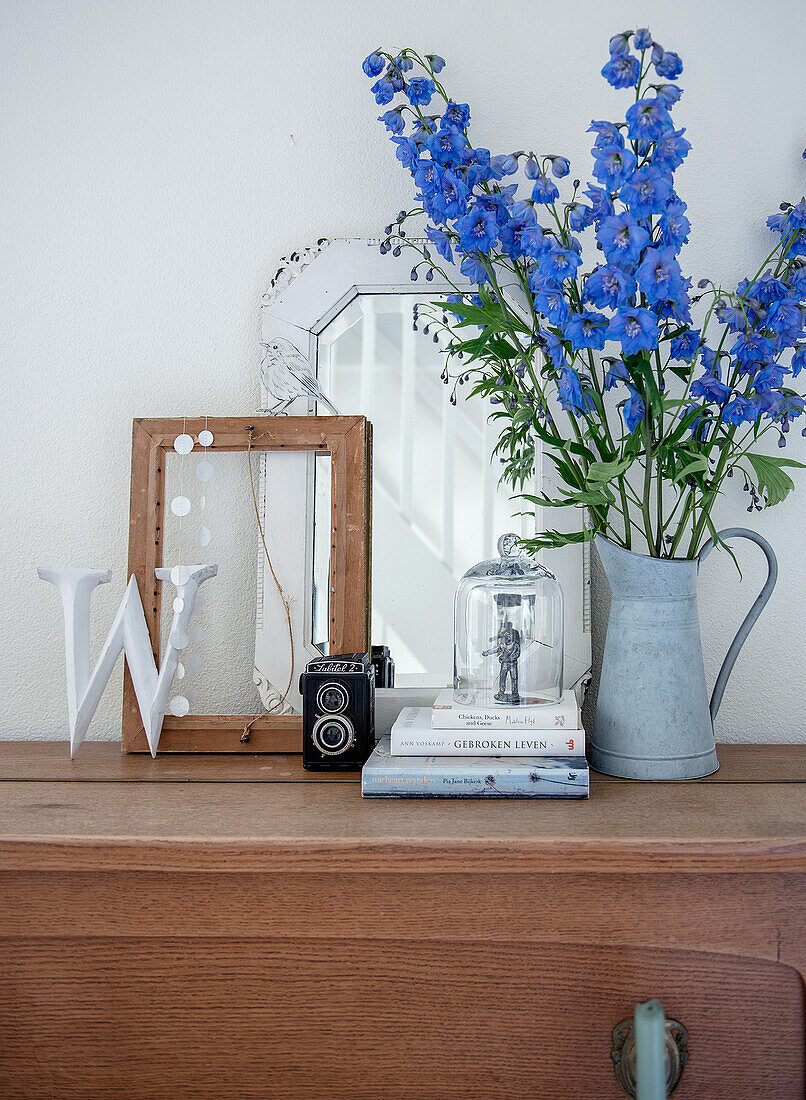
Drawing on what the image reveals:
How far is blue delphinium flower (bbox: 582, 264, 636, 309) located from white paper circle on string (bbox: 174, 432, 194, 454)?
629mm

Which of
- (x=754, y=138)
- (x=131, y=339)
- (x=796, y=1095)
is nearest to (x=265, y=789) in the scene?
(x=796, y=1095)

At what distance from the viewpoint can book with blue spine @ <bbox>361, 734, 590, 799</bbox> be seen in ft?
2.96

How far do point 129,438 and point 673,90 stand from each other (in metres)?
0.95

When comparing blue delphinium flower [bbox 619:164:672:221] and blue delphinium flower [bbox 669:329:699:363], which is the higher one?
blue delphinium flower [bbox 619:164:672:221]

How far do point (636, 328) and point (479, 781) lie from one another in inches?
21.9

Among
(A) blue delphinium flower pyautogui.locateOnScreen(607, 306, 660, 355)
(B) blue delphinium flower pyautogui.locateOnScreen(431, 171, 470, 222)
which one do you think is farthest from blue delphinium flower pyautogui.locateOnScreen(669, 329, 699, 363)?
(B) blue delphinium flower pyautogui.locateOnScreen(431, 171, 470, 222)

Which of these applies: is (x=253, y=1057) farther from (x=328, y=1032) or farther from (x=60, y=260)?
(x=60, y=260)

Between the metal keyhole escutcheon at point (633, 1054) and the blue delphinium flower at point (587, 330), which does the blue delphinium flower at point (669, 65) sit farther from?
the metal keyhole escutcheon at point (633, 1054)

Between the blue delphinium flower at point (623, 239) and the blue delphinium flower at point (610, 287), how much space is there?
12 millimetres

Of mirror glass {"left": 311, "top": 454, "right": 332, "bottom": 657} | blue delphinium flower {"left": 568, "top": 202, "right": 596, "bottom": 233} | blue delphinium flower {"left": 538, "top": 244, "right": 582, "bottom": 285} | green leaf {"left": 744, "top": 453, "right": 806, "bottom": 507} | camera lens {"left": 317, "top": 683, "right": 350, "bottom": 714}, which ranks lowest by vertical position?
camera lens {"left": 317, "top": 683, "right": 350, "bottom": 714}

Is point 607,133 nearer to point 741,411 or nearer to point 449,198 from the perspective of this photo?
point 449,198

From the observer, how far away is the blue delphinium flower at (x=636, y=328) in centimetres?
90

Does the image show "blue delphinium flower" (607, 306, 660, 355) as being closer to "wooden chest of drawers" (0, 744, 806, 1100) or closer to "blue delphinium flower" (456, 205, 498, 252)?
"blue delphinium flower" (456, 205, 498, 252)

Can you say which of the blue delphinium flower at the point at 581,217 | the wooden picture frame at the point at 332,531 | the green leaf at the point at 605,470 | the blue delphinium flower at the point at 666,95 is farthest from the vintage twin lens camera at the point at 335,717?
the blue delphinium flower at the point at 666,95
